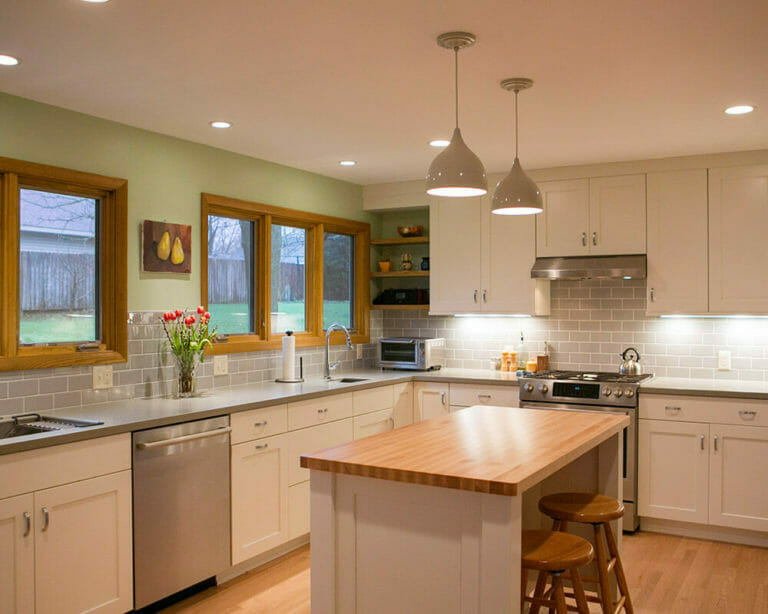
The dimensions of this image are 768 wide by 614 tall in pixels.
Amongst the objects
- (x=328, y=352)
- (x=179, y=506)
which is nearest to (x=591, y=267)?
(x=328, y=352)

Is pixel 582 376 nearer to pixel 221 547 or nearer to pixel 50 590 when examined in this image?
pixel 221 547

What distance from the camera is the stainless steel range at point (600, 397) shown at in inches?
177

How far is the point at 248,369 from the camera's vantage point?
4645 millimetres

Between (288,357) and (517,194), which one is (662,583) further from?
(288,357)

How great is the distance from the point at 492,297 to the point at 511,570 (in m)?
3.39

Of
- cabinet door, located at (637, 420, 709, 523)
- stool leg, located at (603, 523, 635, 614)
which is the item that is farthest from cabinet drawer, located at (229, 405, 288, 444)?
cabinet door, located at (637, 420, 709, 523)

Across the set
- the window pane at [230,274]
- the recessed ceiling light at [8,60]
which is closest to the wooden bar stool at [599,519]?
the window pane at [230,274]

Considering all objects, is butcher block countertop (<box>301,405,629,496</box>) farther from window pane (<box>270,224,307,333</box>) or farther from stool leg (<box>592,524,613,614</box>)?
window pane (<box>270,224,307,333</box>)

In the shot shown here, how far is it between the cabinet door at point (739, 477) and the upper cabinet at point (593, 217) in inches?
50.6

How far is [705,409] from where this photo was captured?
4363 millimetres

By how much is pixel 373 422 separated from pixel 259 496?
114cm

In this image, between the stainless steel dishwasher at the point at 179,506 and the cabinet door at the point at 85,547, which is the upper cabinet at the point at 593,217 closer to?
the stainless steel dishwasher at the point at 179,506

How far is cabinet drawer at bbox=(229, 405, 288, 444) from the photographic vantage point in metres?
3.71

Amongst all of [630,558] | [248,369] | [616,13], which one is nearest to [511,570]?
[616,13]
